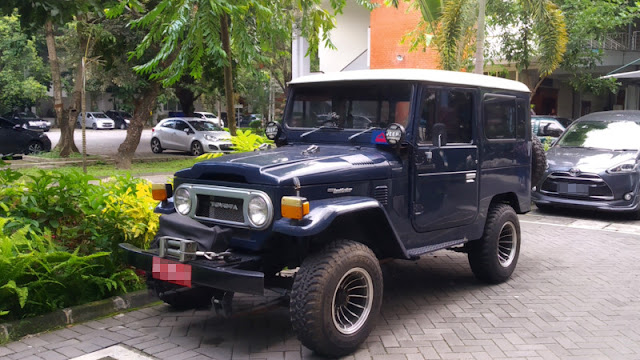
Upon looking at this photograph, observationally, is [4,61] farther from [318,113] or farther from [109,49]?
[318,113]

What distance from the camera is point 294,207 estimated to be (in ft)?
13.9

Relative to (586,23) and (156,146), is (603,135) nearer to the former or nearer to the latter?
(586,23)

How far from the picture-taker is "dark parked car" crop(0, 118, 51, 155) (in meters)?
20.9

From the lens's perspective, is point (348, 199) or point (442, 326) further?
point (442, 326)

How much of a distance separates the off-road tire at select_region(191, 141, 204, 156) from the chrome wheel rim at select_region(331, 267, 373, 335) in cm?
1918

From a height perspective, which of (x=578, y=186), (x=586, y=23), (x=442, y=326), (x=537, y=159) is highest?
(x=586, y=23)

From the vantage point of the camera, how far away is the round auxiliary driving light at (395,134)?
5152mm

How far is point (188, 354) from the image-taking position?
15.3ft

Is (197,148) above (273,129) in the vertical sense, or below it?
below

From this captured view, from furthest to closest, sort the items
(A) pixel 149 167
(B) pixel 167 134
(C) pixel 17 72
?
(C) pixel 17 72 → (B) pixel 167 134 → (A) pixel 149 167

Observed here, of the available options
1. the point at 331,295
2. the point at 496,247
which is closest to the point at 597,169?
the point at 496,247

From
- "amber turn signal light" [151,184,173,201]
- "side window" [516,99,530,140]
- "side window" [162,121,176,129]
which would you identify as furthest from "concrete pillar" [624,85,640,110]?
"amber turn signal light" [151,184,173,201]

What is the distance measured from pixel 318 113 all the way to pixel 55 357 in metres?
3.14

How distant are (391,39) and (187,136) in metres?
9.55
